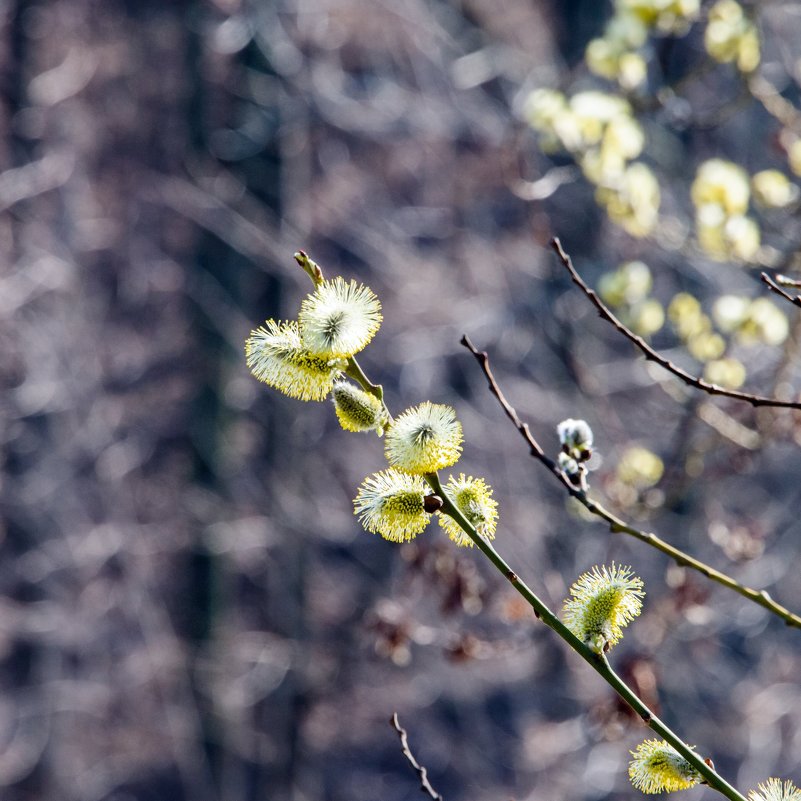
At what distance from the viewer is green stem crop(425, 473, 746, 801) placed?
0.96 meters

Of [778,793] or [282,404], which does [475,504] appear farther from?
[282,404]

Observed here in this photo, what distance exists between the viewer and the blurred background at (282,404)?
6.70 metres

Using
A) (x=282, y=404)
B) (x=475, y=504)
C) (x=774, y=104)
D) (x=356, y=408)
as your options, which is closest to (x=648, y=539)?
(x=475, y=504)

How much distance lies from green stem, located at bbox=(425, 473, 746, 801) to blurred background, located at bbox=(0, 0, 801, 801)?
4973 millimetres

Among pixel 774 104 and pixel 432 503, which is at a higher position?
pixel 432 503

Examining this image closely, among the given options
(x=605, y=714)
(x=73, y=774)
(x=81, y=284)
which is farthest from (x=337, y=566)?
(x=605, y=714)

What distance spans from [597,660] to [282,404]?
579cm

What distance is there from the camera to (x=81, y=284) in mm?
8141

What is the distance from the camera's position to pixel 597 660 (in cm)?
103

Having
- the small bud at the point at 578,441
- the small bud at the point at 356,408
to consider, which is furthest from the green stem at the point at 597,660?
the small bud at the point at 578,441

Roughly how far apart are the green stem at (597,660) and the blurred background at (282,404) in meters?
4.97

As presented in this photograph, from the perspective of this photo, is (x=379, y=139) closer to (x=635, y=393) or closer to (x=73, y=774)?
(x=635, y=393)

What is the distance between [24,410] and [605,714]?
20.7ft

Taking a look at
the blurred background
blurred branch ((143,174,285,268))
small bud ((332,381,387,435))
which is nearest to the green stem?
small bud ((332,381,387,435))
